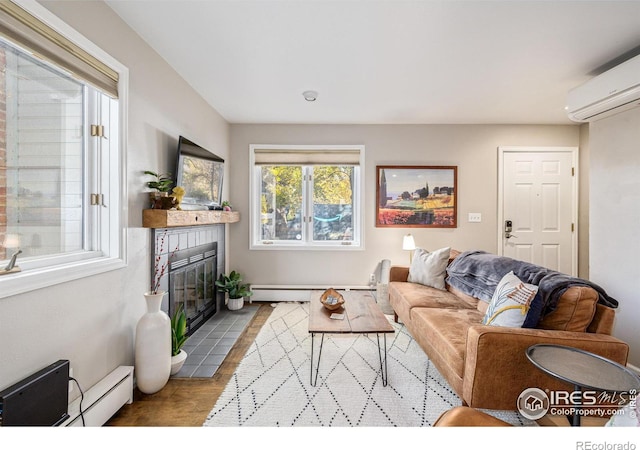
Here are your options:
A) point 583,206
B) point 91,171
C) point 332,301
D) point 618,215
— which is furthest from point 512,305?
point 583,206

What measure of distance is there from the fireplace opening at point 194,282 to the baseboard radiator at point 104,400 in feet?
2.32

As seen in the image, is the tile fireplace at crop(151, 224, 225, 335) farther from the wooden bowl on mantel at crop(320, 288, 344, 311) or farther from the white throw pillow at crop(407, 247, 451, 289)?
the white throw pillow at crop(407, 247, 451, 289)

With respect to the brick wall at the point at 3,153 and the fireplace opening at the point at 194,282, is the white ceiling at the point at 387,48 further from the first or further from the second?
the fireplace opening at the point at 194,282

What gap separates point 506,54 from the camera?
2168mm

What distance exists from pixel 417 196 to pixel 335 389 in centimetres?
276

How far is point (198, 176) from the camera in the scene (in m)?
2.85

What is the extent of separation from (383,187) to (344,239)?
2.96ft

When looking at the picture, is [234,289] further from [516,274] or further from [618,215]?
[618,215]

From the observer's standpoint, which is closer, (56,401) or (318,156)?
(56,401)

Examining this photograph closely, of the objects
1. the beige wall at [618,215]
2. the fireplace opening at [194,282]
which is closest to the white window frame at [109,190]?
the fireplace opening at [194,282]

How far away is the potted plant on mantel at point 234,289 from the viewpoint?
11.6ft
